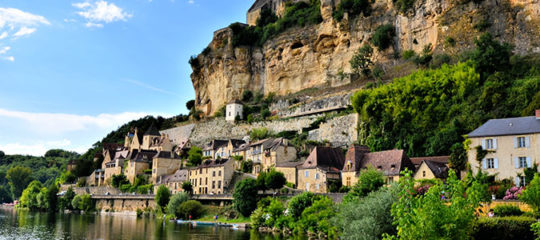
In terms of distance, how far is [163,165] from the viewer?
69.9 meters

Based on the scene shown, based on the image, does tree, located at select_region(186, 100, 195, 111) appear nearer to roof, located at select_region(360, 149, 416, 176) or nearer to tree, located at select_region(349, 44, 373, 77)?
tree, located at select_region(349, 44, 373, 77)

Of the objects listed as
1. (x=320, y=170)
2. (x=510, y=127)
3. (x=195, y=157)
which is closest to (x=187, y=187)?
(x=195, y=157)

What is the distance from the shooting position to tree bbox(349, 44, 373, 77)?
2800 inches

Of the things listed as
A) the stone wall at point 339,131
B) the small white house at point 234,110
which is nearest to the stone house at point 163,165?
the small white house at point 234,110

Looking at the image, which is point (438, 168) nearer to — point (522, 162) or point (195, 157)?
point (522, 162)

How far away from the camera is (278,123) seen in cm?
7056

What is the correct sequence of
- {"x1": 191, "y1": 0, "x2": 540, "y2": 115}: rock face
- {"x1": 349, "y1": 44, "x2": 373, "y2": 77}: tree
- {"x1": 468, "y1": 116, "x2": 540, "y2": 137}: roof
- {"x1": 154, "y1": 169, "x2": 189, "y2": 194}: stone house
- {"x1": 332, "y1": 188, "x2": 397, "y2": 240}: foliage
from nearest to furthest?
1. {"x1": 332, "y1": 188, "x2": 397, "y2": 240}: foliage
2. {"x1": 468, "y1": 116, "x2": 540, "y2": 137}: roof
3. {"x1": 191, "y1": 0, "x2": 540, "y2": 115}: rock face
4. {"x1": 154, "y1": 169, "x2": 189, "y2": 194}: stone house
5. {"x1": 349, "y1": 44, "x2": 373, "y2": 77}: tree

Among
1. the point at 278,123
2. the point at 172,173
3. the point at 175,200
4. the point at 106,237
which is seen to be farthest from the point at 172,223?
the point at 278,123

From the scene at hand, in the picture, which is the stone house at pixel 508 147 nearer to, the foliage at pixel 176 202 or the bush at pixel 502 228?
the bush at pixel 502 228

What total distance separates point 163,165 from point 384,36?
3592 centimetres

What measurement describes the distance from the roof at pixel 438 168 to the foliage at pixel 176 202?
88.1 feet

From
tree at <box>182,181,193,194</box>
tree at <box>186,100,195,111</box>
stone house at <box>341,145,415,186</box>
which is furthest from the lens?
tree at <box>186,100,195,111</box>

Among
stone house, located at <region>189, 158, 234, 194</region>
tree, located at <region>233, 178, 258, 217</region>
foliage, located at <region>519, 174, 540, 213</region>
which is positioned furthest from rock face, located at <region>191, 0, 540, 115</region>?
foliage, located at <region>519, 174, 540, 213</region>

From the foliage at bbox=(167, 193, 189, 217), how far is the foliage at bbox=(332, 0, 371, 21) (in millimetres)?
38252
